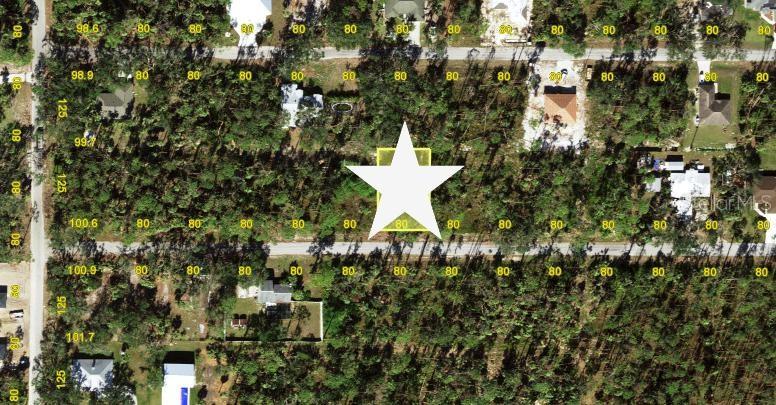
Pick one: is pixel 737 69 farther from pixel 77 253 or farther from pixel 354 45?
pixel 77 253

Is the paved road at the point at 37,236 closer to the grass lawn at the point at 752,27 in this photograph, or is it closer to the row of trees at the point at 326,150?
the row of trees at the point at 326,150

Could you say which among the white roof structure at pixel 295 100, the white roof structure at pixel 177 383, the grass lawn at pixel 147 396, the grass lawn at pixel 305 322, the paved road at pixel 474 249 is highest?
the white roof structure at pixel 295 100

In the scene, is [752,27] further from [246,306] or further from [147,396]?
[147,396]

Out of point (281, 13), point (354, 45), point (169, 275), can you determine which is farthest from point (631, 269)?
point (169, 275)

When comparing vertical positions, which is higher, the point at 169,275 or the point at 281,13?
the point at 281,13

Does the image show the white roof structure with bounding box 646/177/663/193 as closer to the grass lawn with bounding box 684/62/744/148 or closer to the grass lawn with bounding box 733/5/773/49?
the grass lawn with bounding box 684/62/744/148

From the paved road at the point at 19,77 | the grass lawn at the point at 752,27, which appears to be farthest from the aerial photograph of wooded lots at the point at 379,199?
the paved road at the point at 19,77
